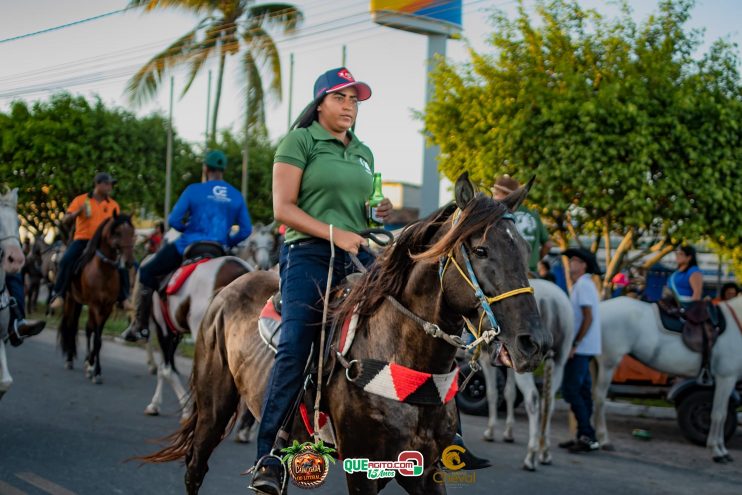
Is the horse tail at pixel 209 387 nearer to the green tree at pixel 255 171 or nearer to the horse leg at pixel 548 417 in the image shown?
the horse leg at pixel 548 417

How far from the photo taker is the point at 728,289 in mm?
12500

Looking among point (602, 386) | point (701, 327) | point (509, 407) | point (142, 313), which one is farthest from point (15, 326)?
point (701, 327)

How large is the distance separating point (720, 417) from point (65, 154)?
27647mm

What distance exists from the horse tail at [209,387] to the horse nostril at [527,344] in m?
2.22

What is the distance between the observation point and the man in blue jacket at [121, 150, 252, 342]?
27.5 feet

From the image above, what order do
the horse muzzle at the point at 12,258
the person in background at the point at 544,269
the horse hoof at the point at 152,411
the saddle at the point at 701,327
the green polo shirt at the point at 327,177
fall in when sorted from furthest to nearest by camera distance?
the person in background at the point at 544,269, the horse hoof at the point at 152,411, the saddle at the point at 701,327, the horse muzzle at the point at 12,258, the green polo shirt at the point at 327,177

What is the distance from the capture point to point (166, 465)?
21.9 ft

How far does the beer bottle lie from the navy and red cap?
16.6 inches

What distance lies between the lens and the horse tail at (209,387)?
15.5ft

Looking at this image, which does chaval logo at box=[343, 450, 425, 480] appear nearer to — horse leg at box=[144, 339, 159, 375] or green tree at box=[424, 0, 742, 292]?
horse leg at box=[144, 339, 159, 375]

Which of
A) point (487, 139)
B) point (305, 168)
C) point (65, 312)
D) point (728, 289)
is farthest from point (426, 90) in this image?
point (305, 168)

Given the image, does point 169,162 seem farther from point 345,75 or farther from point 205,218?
point 345,75

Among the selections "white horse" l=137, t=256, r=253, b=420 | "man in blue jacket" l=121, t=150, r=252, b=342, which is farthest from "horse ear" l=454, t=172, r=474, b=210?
"man in blue jacket" l=121, t=150, r=252, b=342

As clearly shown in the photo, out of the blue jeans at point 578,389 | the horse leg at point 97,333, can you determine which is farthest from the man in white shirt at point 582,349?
the horse leg at point 97,333
